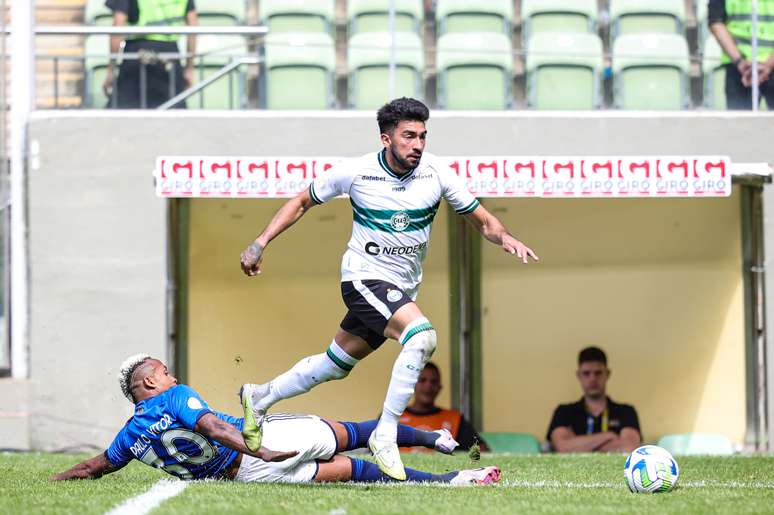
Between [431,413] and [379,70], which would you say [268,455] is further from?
[379,70]

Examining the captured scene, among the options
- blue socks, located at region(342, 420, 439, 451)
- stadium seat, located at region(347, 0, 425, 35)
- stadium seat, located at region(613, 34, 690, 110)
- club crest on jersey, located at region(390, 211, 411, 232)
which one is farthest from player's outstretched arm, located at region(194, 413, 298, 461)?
stadium seat, located at region(613, 34, 690, 110)

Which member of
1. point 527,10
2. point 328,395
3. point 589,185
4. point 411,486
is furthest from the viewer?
point 328,395

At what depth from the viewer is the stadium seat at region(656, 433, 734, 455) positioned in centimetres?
1285

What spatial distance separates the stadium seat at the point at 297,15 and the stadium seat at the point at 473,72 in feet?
3.35

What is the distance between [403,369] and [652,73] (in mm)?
5769

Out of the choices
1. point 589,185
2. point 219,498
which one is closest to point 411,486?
point 219,498

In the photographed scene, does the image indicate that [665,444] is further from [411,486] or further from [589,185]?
[411,486]

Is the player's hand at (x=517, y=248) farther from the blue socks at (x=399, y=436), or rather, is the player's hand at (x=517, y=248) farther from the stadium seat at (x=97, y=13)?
the stadium seat at (x=97, y=13)

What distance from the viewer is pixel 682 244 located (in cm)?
1359

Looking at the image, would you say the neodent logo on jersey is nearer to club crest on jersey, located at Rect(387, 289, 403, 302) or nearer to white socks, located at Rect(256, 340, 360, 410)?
club crest on jersey, located at Rect(387, 289, 403, 302)

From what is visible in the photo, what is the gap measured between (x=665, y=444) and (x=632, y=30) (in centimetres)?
379

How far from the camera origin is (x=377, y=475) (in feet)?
25.5

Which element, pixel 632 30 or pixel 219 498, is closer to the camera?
pixel 219 498

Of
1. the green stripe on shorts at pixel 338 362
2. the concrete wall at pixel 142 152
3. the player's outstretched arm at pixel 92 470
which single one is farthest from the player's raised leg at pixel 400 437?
the concrete wall at pixel 142 152
